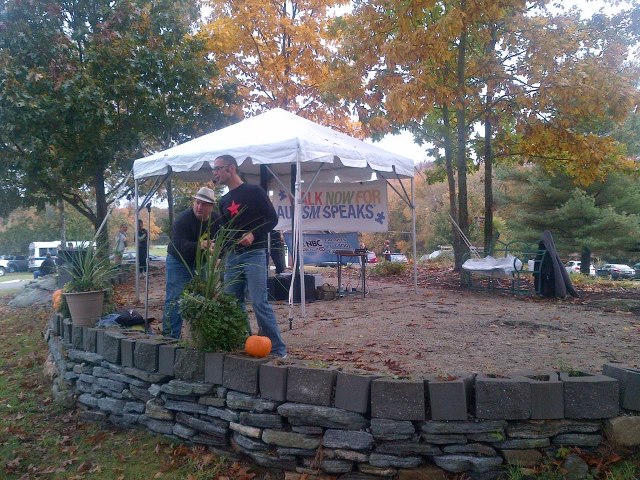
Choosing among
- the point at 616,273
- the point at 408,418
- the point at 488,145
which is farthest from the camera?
the point at 616,273

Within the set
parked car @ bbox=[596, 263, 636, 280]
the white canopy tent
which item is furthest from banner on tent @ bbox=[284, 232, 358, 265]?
parked car @ bbox=[596, 263, 636, 280]

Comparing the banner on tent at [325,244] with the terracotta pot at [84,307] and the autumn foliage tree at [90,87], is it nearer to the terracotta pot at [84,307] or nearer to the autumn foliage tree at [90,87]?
the terracotta pot at [84,307]

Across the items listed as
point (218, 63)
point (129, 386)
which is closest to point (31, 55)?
point (218, 63)

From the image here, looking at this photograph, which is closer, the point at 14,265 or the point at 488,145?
the point at 488,145

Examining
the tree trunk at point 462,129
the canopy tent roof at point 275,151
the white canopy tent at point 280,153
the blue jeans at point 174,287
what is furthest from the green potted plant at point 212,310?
the tree trunk at point 462,129

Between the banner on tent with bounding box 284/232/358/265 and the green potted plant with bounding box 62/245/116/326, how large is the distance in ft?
11.8

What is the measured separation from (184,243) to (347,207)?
4.41m

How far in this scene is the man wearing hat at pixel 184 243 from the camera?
15.9 ft

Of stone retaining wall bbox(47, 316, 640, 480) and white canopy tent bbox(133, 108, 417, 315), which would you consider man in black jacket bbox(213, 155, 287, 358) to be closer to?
stone retaining wall bbox(47, 316, 640, 480)

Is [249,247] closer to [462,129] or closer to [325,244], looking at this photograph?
[325,244]

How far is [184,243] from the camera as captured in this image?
486 centimetres

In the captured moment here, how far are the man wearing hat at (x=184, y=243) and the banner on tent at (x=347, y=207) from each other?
3.74m

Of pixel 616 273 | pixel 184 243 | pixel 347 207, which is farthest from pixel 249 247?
pixel 616 273

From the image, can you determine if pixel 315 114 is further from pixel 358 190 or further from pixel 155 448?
pixel 155 448
